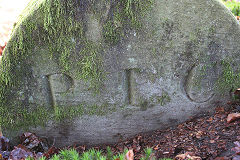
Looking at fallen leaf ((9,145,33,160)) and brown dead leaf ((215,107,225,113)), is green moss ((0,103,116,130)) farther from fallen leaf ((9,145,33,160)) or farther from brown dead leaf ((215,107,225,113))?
brown dead leaf ((215,107,225,113))

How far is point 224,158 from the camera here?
2.36m

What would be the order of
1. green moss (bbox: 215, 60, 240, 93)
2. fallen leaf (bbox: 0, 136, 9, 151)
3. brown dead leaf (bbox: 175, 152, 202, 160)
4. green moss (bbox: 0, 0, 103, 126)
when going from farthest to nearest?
fallen leaf (bbox: 0, 136, 9, 151), green moss (bbox: 215, 60, 240, 93), green moss (bbox: 0, 0, 103, 126), brown dead leaf (bbox: 175, 152, 202, 160)

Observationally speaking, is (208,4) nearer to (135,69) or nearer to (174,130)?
(135,69)

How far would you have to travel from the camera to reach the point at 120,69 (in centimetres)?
300

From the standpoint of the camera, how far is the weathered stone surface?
2.86 metres

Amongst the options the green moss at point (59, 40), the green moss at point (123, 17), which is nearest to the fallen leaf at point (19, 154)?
the green moss at point (59, 40)

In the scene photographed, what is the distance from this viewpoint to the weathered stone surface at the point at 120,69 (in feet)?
9.37

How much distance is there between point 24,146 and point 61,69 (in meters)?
0.94

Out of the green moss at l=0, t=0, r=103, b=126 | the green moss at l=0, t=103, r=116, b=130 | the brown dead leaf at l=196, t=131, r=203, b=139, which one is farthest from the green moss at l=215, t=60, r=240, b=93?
the green moss at l=0, t=0, r=103, b=126

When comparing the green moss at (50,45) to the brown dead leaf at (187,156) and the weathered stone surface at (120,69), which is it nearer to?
the weathered stone surface at (120,69)

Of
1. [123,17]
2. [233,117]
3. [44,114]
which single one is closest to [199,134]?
[233,117]

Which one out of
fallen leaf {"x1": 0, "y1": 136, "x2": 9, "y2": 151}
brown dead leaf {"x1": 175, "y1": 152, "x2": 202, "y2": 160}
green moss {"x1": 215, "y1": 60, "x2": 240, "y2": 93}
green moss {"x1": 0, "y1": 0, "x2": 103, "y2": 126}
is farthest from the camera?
fallen leaf {"x1": 0, "y1": 136, "x2": 9, "y2": 151}

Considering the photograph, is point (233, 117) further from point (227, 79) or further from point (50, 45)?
point (50, 45)

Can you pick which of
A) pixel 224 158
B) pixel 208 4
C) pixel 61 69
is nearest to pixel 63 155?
pixel 61 69
